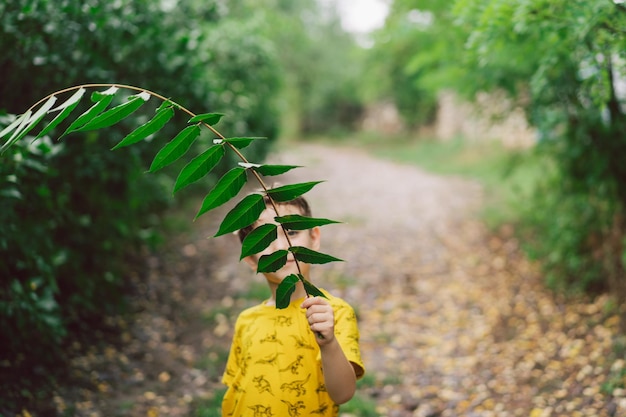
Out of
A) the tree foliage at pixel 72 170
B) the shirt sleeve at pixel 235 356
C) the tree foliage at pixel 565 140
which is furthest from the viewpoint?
the tree foliage at pixel 565 140

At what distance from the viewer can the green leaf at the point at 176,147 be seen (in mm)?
1374

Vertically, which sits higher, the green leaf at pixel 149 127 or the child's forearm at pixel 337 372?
the green leaf at pixel 149 127

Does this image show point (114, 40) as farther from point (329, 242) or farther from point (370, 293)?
point (329, 242)

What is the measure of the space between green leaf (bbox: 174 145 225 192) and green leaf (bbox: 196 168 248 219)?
0.05m

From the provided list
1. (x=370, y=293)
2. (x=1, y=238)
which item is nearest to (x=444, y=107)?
(x=370, y=293)

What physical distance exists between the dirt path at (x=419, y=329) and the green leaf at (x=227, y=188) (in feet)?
9.58

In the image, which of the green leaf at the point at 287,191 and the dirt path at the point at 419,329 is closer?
the green leaf at the point at 287,191

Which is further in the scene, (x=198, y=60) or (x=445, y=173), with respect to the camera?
(x=445, y=173)

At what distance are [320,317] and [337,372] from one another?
26 cm

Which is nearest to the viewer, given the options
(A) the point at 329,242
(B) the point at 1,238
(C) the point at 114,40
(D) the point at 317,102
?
(B) the point at 1,238

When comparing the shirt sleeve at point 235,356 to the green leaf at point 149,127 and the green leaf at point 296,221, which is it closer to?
the green leaf at point 296,221

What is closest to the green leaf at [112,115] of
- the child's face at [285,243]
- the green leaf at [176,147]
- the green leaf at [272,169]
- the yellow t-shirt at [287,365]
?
the green leaf at [176,147]

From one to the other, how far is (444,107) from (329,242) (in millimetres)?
18659

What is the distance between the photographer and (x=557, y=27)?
2668 millimetres
